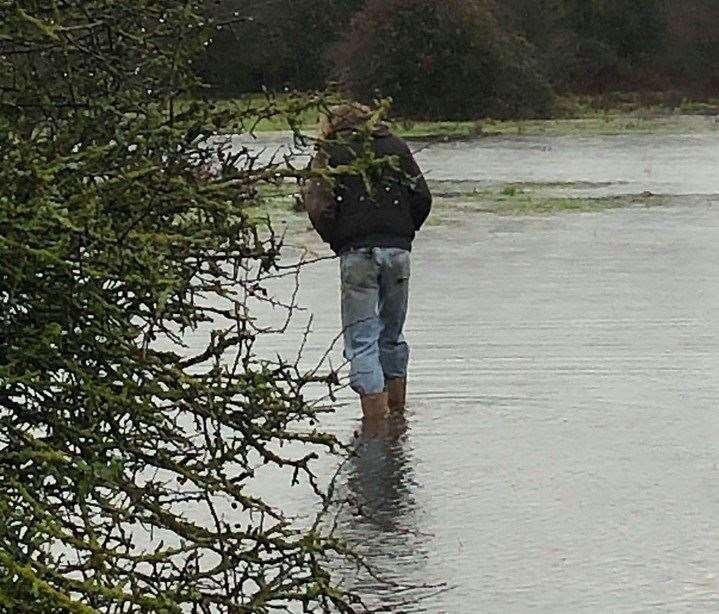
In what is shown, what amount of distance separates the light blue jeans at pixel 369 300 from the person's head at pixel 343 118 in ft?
5.82

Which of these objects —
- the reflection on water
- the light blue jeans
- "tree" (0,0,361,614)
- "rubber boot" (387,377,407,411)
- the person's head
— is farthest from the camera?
"rubber boot" (387,377,407,411)

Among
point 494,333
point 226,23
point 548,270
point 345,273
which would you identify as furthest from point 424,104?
point 226,23

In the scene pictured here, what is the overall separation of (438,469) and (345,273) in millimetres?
1376

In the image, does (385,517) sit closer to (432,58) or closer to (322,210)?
(322,210)

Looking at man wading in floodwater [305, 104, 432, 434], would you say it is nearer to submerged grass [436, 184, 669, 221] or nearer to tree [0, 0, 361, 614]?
tree [0, 0, 361, 614]

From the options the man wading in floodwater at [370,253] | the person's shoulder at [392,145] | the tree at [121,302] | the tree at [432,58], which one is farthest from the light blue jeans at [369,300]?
the tree at [432,58]

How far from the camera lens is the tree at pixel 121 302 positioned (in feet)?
Result: 13.2

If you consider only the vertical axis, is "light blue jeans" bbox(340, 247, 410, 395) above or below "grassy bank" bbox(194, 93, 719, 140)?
above

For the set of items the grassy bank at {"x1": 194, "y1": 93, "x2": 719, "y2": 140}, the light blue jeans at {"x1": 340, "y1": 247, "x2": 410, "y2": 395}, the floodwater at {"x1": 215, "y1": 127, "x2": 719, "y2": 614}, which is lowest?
the grassy bank at {"x1": 194, "y1": 93, "x2": 719, "y2": 140}

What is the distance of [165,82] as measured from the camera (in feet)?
15.2

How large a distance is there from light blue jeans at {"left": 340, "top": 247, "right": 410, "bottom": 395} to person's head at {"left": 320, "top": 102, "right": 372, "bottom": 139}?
177cm

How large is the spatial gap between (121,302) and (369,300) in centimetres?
571

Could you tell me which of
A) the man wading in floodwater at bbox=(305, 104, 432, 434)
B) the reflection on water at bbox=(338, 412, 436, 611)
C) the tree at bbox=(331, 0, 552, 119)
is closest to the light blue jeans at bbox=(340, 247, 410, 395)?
the man wading in floodwater at bbox=(305, 104, 432, 434)

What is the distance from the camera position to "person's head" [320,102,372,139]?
16.1ft
